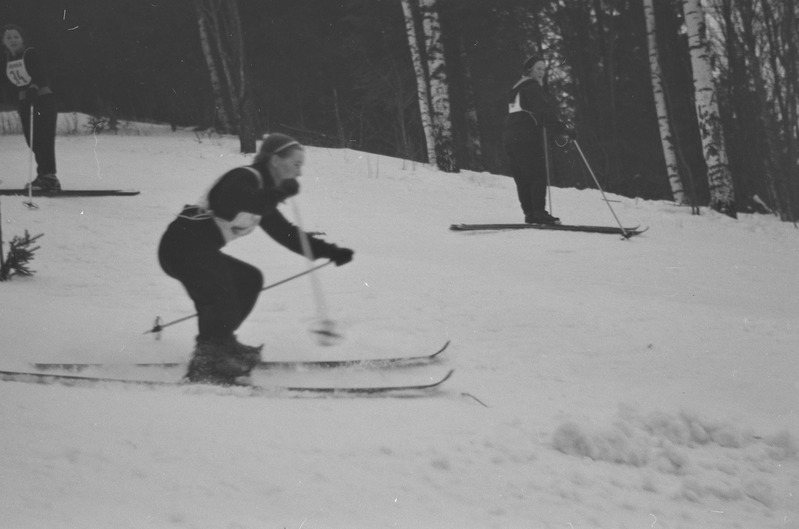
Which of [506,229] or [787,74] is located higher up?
[787,74]

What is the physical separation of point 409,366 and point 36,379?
1781 mm

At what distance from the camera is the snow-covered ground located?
2.22 meters

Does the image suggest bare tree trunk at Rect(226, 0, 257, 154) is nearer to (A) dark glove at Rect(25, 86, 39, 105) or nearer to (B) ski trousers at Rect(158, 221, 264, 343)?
(A) dark glove at Rect(25, 86, 39, 105)

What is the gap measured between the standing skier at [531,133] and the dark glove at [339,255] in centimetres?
437

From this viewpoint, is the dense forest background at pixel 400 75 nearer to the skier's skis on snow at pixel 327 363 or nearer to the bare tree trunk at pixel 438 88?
the bare tree trunk at pixel 438 88

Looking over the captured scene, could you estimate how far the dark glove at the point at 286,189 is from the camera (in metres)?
3.55

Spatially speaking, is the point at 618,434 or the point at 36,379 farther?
the point at 36,379

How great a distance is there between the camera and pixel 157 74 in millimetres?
20047

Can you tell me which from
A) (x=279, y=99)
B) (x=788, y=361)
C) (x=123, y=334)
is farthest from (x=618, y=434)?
(x=279, y=99)

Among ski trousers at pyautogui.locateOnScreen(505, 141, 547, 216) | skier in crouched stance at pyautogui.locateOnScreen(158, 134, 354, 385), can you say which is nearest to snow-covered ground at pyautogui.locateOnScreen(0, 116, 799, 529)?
skier in crouched stance at pyautogui.locateOnScreen(158, 134, 354, 385)

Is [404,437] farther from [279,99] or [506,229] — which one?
[279,99]

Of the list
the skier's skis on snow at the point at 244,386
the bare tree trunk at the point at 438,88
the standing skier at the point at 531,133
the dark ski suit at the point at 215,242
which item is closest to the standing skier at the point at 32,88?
the standing skier at the point at 531,133

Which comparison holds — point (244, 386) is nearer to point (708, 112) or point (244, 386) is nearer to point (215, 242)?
point (215, 242)

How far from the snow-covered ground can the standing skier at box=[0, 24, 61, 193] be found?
2.10 feet
